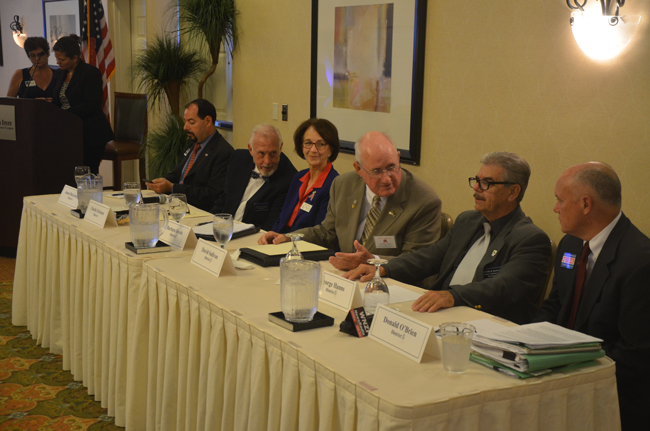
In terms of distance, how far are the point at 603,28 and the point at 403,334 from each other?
2191 mm

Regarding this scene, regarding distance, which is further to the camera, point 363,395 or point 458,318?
point 458,318

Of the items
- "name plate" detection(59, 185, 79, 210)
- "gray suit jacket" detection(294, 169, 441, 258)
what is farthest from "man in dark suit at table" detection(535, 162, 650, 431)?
"name plate" detection(59, 185, 79, 210)

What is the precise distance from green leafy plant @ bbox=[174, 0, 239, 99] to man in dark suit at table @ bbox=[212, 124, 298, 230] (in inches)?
90.6

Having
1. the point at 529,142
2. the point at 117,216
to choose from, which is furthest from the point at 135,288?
the point at 529,142

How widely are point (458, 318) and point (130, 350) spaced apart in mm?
1323

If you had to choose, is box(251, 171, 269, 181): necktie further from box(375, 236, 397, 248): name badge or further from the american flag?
the american flag

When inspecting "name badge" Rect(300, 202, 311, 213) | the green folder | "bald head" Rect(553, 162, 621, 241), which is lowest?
the green folder

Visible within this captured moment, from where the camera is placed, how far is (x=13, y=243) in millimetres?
5434

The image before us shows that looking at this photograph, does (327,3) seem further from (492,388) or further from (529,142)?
(492,388)

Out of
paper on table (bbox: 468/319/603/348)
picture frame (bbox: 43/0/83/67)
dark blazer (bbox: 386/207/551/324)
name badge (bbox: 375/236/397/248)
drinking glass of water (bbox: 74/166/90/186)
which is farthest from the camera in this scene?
→ picture frame (bbox: 43/0/83/67)

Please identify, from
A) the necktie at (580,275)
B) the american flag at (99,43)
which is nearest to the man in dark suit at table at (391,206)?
the necktie at (580,275)

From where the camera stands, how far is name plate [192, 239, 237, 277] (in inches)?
90.3

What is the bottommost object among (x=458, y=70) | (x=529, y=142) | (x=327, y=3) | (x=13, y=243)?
(x=13, y=243)

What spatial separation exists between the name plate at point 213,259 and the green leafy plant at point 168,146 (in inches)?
157
